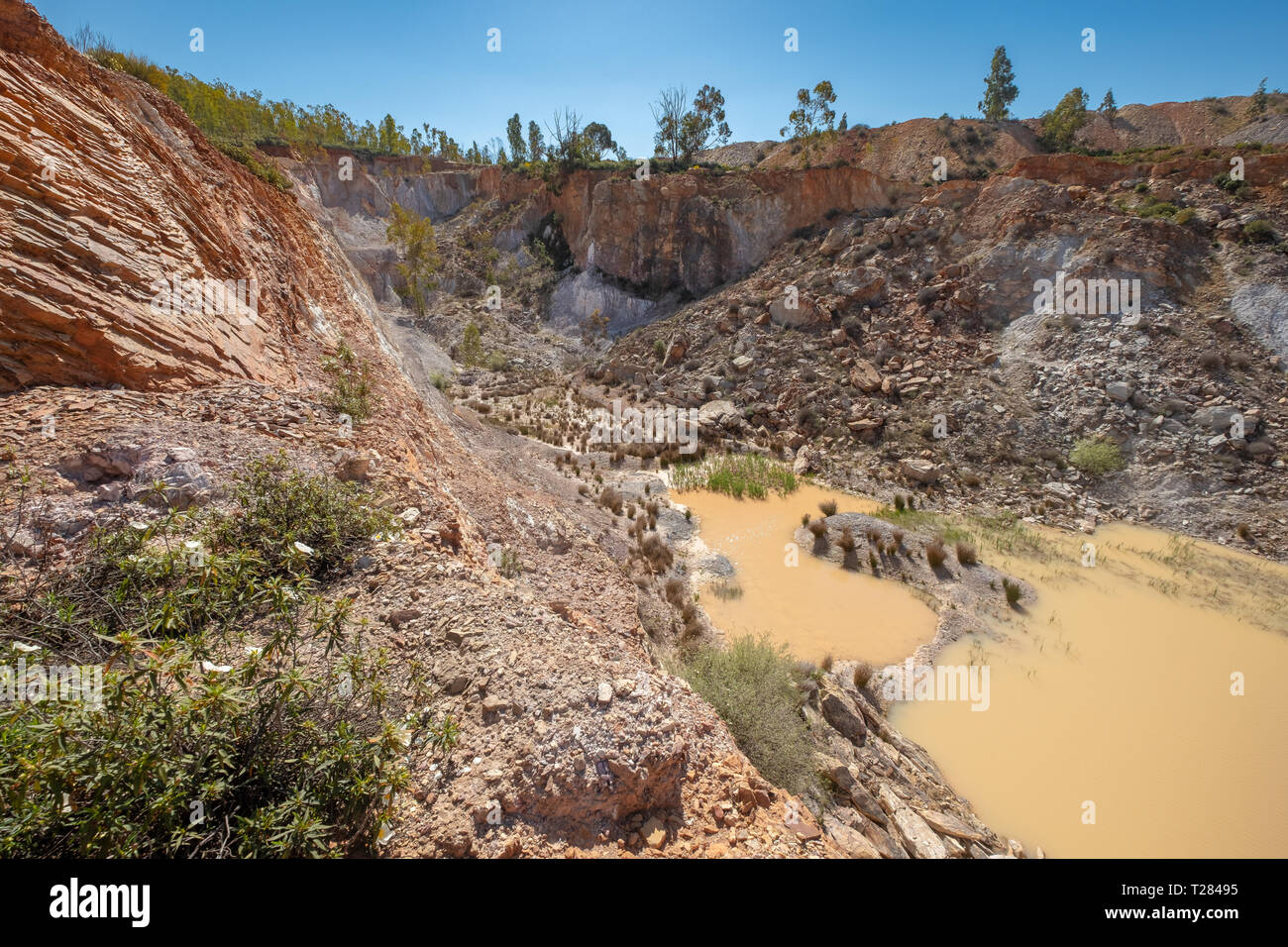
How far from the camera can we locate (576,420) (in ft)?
63.2

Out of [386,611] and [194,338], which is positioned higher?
[194,338]

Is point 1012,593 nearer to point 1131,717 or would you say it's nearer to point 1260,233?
point 1131,717

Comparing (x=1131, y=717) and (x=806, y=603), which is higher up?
(x=806, y=603)

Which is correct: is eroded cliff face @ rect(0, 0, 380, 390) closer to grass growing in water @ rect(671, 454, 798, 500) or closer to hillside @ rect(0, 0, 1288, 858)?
hillside @ rect(0, 0, 1288, 858)

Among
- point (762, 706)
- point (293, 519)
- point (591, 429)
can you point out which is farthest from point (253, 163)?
point (762, 706)

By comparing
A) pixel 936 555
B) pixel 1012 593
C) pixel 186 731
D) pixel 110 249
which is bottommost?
pixel 1012 593

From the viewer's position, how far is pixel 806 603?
364 inches

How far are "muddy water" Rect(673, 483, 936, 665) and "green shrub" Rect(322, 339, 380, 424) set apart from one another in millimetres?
6377

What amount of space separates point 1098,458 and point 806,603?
9.83m

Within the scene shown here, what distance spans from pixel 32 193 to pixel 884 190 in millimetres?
28129

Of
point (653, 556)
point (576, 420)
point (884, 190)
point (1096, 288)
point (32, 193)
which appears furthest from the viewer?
point (884, 190)

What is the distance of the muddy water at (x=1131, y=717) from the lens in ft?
17.7
